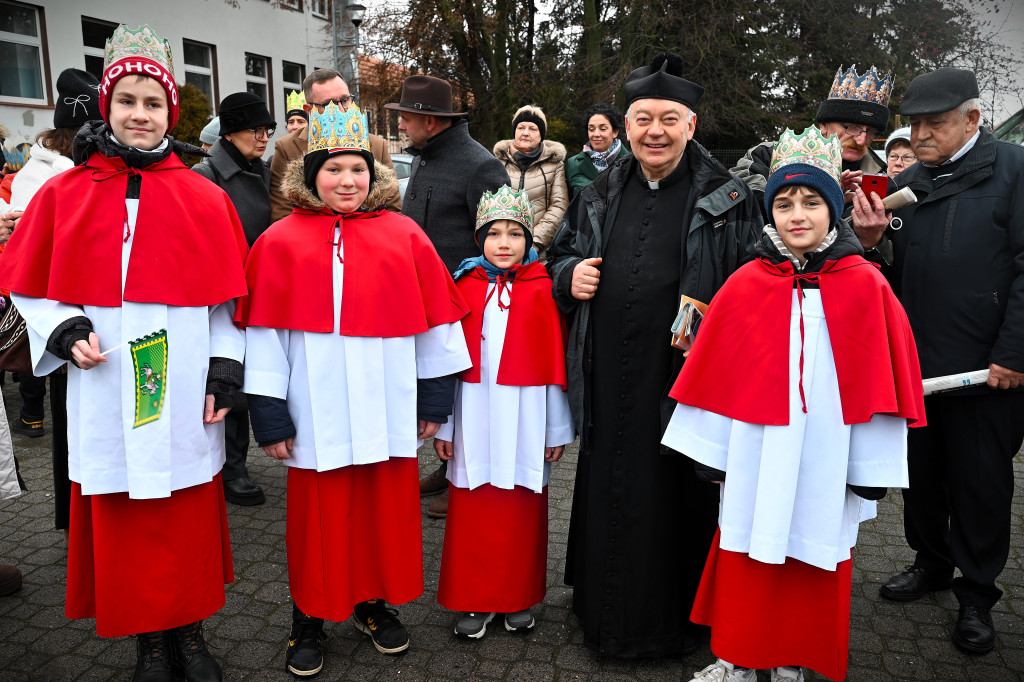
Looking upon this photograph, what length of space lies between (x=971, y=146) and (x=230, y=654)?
13.0 feet

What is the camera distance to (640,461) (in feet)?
10.6

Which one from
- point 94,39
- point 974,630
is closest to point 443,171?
point 974,630

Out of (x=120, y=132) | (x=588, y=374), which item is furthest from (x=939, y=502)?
(x=120, y=132)

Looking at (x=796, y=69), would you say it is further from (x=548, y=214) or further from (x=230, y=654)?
(x=230, y=654)

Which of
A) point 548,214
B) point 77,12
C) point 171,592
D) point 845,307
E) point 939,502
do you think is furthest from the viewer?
point 77,12

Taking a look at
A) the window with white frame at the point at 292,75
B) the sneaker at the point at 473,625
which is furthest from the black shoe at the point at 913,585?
the window with white frame at the point at 292,75

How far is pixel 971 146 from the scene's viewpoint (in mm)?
3490

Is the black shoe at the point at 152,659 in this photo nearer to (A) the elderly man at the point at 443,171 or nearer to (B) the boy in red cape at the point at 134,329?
(B) the boy in red cape at the point at 134,329

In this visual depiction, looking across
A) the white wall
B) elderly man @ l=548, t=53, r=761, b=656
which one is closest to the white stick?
elderly man @ l=548, t=53, r=761, b=656

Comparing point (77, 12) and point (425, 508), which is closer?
point (425, 508)

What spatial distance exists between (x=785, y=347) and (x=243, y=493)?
366 centimetres

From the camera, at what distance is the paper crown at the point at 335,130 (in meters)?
3.01

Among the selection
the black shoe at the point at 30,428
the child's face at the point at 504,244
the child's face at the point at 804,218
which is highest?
the child's face at the point at 804,218

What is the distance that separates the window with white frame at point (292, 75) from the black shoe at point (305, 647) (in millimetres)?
18956
